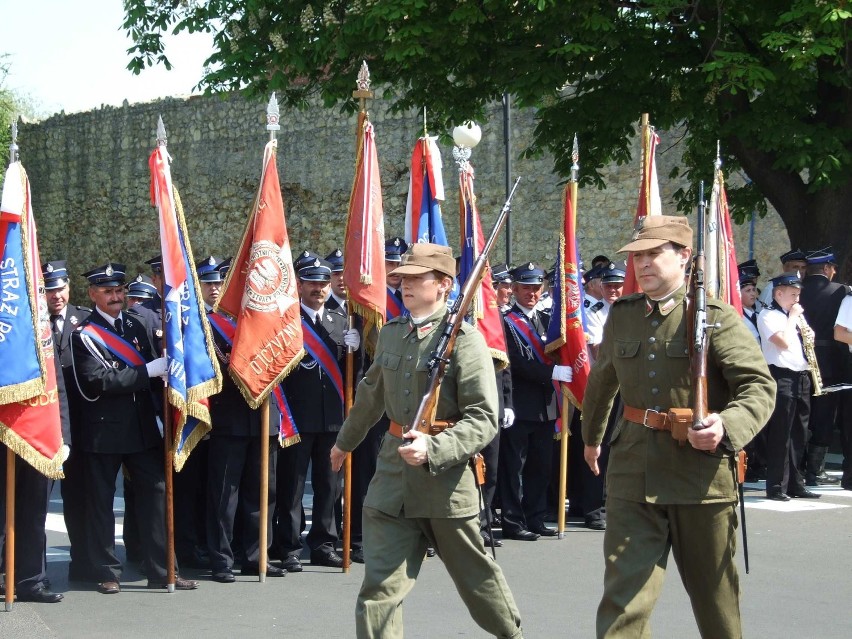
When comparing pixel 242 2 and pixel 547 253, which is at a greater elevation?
pixel 242 2

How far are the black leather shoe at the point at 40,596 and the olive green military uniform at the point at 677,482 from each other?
3.90 meters

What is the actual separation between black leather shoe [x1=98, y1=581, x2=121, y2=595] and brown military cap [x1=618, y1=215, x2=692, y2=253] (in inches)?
169

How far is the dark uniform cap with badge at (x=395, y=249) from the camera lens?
394 inches

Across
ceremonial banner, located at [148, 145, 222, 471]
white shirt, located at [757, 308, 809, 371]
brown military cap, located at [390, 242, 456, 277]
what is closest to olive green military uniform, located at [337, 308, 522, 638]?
brown military cap, located at [390, 242, 456, 277]

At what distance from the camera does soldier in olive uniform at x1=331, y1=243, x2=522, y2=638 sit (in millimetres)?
5629

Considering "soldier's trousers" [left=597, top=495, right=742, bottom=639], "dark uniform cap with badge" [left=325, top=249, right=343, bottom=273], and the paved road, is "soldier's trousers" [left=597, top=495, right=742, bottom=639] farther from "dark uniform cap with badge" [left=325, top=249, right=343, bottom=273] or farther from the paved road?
"dark uniform cap with badge" [left=325, top=249, right=343, bottom=273]

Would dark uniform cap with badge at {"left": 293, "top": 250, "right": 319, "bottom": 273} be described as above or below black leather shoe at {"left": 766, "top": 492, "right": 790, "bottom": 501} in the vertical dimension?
above

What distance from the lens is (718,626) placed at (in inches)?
213

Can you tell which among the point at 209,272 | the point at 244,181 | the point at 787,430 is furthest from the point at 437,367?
the point at 244,181

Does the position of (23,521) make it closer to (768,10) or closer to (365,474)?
(365,474)

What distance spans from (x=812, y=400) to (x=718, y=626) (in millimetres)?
8831

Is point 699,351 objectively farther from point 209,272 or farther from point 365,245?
point 209,272

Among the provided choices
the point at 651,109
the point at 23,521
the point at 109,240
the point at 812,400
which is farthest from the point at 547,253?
the point at 23,521

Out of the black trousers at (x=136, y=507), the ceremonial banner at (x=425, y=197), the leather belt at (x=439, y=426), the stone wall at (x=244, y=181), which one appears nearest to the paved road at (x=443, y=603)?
the black trousers at (x=136, y=507)
